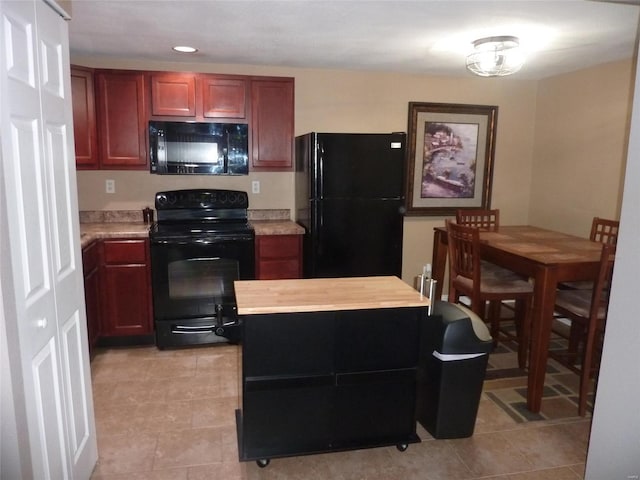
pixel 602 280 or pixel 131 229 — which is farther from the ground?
pixel 131 229

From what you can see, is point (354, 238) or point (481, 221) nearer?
point (354, 238)

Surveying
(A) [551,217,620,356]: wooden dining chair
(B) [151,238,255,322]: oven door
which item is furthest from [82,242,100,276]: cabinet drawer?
(A) [551,217,620,356]: wooden dining chair

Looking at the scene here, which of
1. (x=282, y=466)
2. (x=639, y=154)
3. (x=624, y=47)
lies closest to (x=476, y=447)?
(x=282, y=466)

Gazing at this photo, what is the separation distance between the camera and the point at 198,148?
3658mm

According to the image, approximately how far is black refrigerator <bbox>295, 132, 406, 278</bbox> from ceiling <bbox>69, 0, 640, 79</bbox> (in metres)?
0.64

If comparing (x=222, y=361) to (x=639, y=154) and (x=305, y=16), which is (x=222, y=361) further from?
(x=639, y=154)

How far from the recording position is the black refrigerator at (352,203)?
3.39m

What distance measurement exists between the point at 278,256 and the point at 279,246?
8 centimetres

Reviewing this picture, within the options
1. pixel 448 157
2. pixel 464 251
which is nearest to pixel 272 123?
pixel 448 157

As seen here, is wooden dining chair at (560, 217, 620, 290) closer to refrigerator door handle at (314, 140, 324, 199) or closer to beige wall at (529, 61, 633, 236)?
beige wall at (529, 61, 633, 236)

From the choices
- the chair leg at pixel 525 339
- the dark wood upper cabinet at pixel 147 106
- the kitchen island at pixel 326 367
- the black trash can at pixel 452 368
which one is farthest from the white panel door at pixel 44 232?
the chair leg at pixel 525 339

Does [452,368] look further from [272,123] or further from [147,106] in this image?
[147,106]

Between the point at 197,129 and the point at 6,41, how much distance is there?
236 centimetres

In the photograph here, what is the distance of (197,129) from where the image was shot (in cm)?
361
